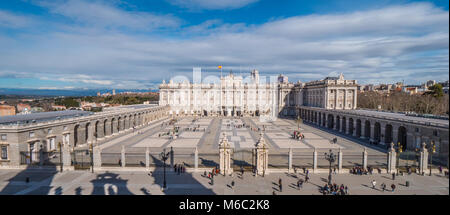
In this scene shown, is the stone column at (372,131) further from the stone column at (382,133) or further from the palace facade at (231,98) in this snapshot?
the palace facade at (231,98)

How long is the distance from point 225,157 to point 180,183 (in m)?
4.38

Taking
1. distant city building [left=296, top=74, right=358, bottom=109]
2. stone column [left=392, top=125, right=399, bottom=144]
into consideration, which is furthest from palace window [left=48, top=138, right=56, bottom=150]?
distant city building [left=296, top=74, right=358, bottom=109]

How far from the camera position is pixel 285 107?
86.8 meters

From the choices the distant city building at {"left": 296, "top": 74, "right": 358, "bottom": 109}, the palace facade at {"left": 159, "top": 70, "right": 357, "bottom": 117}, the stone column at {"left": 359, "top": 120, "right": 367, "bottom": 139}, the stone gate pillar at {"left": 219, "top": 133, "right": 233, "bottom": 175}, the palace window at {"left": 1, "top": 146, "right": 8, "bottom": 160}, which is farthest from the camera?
the palace facade at {"left": 159, "top": 70, "right": 357, "bottom": 117}

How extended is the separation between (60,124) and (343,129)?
163ft

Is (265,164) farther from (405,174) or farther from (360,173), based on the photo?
(405,174)

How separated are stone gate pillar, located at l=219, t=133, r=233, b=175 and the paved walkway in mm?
708

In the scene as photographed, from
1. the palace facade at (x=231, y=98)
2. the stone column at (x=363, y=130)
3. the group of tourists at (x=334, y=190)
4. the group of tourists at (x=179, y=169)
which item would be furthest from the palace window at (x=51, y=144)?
the palace facade at (x=231, y=98)

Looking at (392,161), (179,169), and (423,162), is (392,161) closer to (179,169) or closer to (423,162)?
(423,162)

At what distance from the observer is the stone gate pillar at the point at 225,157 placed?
20.9m

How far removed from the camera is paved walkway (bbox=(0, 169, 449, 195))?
58.1ft

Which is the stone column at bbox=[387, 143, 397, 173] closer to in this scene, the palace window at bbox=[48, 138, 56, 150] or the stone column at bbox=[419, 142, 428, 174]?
the stone column at bbox=[419, 142, 428, 174]
